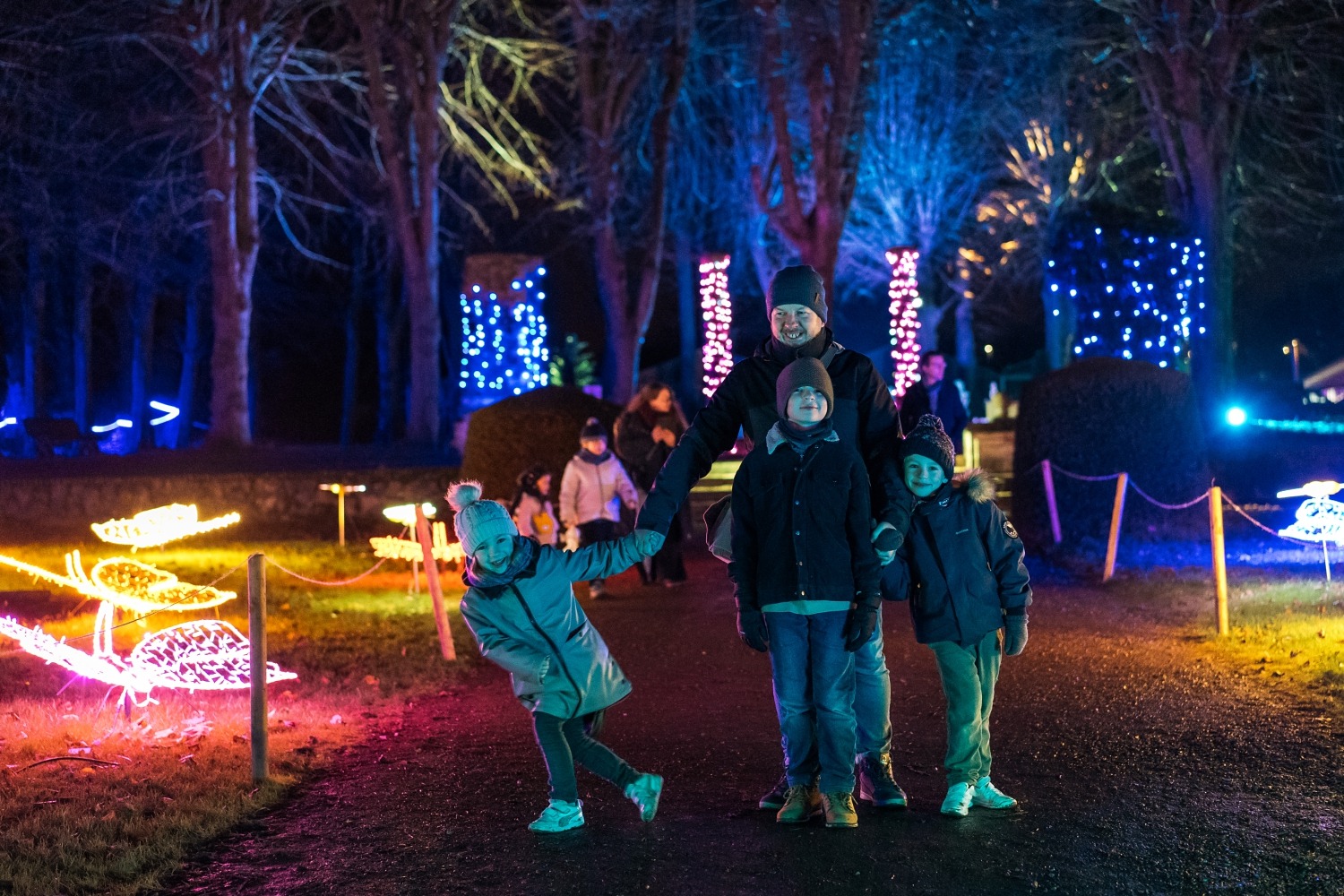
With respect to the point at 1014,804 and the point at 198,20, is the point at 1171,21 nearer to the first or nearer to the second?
the point at 198,20

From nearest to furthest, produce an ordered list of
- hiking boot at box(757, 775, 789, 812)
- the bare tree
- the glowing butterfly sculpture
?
hiking boot at box(757, 775, 789, 812) → the glowing butterfly sculpture → the bare tree

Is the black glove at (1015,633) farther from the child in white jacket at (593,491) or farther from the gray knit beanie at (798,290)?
the child in white jacket at (593,491)

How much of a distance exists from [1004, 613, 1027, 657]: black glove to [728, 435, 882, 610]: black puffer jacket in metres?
0.63

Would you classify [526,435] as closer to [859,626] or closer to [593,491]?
[593,491]

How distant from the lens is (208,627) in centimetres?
801

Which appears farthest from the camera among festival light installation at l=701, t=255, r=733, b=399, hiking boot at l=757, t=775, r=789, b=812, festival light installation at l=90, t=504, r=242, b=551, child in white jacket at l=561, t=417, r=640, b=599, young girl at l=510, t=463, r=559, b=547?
festival light installation at l=701, t=255, r=733, b=399

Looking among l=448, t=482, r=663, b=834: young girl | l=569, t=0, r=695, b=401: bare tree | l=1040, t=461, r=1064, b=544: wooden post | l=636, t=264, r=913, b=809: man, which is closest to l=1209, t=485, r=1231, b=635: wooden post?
l=1040, t=461, r=1064, b=544: wooden post

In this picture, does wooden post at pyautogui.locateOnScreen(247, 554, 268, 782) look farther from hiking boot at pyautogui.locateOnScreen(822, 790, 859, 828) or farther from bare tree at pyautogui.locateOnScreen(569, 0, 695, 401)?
bare tree at pyautogui.locateOnScreen(569, 0, 695, 401)

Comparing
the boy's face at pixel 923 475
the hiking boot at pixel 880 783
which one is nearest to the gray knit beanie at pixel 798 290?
the boy's face at pixel 923 475

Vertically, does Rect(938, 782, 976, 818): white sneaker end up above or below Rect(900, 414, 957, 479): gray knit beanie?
below

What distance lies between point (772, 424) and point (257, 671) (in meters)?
2.71

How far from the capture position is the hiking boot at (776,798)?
5.82 metres

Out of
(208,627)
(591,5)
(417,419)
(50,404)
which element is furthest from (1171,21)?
(50,404)

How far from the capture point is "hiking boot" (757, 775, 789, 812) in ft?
19.1
